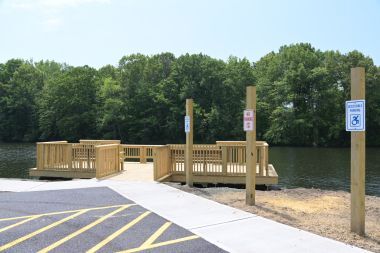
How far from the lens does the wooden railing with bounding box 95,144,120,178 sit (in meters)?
11.9

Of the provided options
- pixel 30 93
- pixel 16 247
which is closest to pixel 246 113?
pixel 16 247

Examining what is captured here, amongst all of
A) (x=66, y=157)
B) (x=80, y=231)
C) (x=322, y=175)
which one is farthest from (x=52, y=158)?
(x=322, y=175)

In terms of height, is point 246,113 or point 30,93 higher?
point 30,93

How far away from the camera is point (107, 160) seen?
12.7m

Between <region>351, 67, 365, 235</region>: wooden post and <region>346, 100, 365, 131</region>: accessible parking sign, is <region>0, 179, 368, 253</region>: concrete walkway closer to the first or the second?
<region>351, 67, 365, 235</region>: wooden post

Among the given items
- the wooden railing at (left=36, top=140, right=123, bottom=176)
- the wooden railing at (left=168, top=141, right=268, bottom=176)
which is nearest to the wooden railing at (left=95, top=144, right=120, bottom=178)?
the wooden railing at (left=36, top=140, right=123, bottom=176)

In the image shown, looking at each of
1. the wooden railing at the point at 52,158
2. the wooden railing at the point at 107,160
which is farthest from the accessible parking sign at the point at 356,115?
the wooden railing at the point at 52,158

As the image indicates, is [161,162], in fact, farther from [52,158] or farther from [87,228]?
[87,228]

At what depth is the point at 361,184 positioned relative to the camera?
6.32 m

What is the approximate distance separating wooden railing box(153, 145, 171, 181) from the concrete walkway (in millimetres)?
1376

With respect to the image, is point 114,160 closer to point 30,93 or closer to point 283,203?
point 283,203

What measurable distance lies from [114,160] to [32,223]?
21.9 ft

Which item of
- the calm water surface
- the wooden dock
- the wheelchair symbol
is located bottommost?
the calm water surface

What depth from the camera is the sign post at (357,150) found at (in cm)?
626
